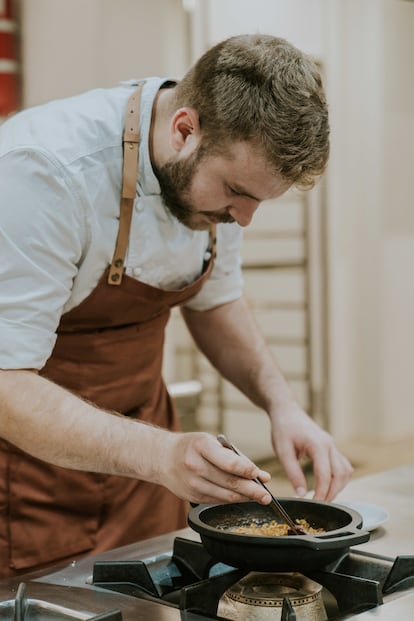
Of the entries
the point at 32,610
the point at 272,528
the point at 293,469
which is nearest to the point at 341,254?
the point at 293,469

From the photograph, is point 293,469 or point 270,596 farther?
point 293,469

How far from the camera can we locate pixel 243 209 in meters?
1.83

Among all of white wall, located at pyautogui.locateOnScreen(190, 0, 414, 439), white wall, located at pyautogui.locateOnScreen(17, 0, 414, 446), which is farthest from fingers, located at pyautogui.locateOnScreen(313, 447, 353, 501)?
white wall, located at pyautogui.locateOnScreen(190, 0, 414, 439)

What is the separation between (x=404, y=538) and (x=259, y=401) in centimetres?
60

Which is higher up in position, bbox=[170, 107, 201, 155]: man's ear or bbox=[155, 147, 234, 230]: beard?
bbox=[170, 107, 201, 155]: man's ear

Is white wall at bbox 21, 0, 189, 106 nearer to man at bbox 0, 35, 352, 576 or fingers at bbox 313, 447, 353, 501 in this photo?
man at bbox 0, 35, 352, 576

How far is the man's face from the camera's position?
A: 1726 millimetres

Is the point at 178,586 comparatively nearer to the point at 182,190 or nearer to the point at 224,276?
the point at 182,190

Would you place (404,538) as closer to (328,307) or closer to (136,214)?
(136,214)

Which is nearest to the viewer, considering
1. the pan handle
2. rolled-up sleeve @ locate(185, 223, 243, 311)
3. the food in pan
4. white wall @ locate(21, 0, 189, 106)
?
the pan handle

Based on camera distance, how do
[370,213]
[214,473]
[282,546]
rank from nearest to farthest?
[282,546] < [214,473] < [370,213]

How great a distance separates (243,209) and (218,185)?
2.8 inches

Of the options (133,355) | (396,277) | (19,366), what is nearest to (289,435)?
(133,355)

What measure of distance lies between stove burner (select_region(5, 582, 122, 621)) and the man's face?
2.65 feet
